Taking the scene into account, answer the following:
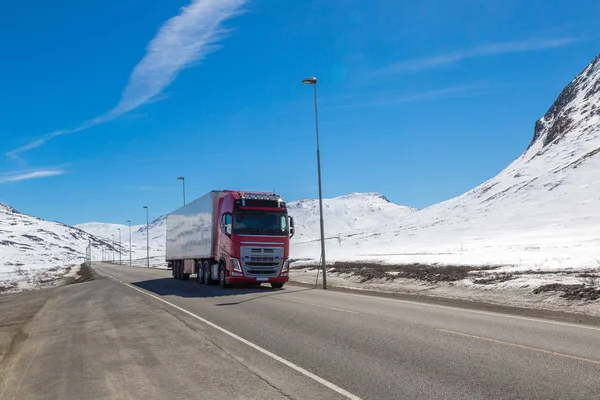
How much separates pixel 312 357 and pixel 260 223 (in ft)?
52.5

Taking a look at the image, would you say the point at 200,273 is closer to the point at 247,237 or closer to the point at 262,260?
the point at 262,260

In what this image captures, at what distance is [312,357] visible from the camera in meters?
8.49

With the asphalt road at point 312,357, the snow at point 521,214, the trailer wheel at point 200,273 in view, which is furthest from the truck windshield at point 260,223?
the snow at point 521,214

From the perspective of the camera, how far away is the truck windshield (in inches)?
942

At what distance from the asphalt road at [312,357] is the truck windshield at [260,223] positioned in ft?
31.5

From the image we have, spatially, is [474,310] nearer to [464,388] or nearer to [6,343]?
[464,388]

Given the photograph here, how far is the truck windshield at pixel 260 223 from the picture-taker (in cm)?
2392

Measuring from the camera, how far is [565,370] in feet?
23.2

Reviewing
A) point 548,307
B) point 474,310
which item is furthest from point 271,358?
point 548,307

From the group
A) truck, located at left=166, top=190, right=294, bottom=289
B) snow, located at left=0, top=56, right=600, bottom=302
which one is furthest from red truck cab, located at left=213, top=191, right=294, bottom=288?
snow, located at left=0, top=56, right=600, bottom=302

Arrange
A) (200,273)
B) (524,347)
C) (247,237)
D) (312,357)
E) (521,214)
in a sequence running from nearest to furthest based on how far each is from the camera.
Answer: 1. (312,357)
2. (524,347)
3. (247,237)
4. (200,273)
5. (521,214)

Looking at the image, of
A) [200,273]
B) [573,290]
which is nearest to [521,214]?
[200,273]

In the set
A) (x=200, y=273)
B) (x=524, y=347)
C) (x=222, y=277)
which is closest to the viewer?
(x=524, y=347)

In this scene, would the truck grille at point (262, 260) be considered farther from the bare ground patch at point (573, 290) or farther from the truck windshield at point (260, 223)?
the bare ground patch at point (573, 290)
